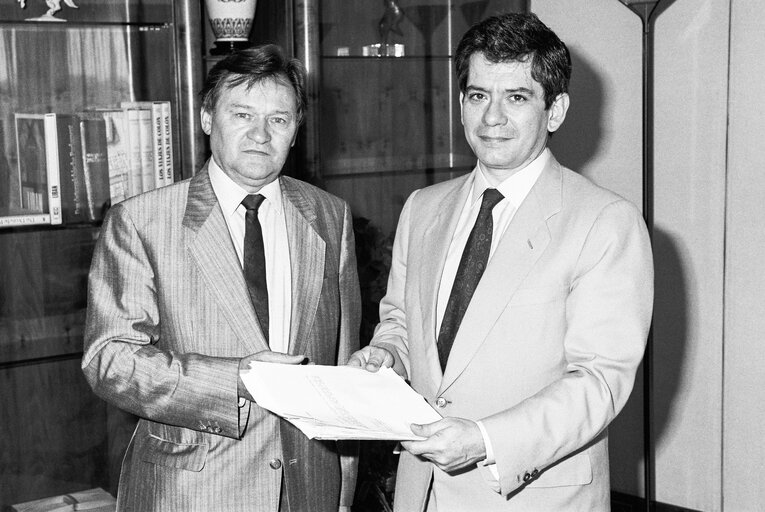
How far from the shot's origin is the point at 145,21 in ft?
9.42

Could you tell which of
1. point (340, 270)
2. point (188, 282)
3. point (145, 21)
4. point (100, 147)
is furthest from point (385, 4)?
point (188, 282)

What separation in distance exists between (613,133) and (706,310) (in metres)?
0.78

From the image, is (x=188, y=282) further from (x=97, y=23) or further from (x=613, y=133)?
(x=613, y=133)

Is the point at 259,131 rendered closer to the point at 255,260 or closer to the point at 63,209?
the point at 255,260

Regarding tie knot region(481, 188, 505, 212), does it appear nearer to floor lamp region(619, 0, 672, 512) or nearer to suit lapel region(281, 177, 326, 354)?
suit lapel region(281, 177, 326, 354)

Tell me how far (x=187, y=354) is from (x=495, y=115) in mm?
794

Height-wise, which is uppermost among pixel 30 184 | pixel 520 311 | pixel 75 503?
pixel 30 184

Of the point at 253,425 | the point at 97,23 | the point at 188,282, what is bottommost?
the point at 253,425

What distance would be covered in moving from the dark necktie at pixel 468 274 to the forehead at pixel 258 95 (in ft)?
1.64

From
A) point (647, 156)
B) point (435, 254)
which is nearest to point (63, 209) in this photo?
point (435, 254)

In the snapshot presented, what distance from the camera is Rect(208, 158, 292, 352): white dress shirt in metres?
2.10

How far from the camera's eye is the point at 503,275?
1896mm

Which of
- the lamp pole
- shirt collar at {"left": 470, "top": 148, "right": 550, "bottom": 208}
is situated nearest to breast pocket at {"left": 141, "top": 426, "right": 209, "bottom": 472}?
shirt collar at {"left": 470, "top": 148, "right": 550, "bottom": 208}

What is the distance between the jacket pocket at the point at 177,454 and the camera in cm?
200
